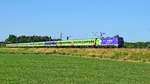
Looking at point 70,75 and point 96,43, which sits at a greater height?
point 96,43

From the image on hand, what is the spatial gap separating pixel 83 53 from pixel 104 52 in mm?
9044

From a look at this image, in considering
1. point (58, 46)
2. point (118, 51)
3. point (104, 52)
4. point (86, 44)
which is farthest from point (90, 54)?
point (58, 46)

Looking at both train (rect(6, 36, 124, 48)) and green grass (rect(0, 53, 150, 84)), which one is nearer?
green grass (rect(0, 53, 150, 84))

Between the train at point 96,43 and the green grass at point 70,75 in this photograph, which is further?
the train at point 96,43

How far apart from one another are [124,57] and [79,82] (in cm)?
4691

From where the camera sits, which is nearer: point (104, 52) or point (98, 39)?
point (104, 52)

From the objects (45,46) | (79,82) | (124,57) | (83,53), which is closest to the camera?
(79,82)

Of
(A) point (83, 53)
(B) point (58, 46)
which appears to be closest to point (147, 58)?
(A) point (83, 53)

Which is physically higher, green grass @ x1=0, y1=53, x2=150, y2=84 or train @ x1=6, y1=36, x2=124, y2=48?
train @ x1=6, y1=36, x2=124, y2=48

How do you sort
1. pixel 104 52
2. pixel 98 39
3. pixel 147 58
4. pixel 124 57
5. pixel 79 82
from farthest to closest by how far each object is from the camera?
pixel 98 39
pixel 104 52
pixel 124 57
pixel 147 58
pixel 79 82

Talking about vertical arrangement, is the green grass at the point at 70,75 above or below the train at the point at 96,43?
below

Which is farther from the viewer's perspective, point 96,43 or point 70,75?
point 96,43

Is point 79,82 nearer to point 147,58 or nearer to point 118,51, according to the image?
point 147,58

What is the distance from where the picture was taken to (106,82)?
2339 cm
